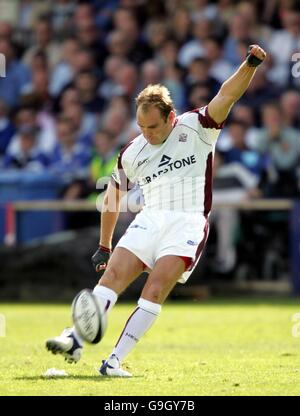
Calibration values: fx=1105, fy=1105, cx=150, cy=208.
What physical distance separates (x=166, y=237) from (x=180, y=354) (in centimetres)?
208

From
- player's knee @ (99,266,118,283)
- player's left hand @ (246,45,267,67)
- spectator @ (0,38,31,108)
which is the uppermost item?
spectator @ (0,38,31,108)

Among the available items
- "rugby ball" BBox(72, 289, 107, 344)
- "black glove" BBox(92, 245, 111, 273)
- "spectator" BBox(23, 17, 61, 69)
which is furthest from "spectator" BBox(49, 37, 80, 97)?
"rugby ball" BBox(72, 289, 107, 344)

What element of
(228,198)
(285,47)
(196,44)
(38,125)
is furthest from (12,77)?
(228,198)

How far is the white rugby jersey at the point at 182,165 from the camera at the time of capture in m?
8.59

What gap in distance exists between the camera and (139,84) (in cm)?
2002

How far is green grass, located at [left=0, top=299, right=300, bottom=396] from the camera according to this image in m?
7.57

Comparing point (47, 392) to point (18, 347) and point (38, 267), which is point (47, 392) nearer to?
point (18, 347)

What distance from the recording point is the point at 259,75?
60.4 feet

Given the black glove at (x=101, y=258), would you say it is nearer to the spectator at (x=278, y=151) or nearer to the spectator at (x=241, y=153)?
the spectator at (x=278, y=151)

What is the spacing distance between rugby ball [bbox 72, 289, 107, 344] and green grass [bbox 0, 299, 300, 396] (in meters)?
0.34

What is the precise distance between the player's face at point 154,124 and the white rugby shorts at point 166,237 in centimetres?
58

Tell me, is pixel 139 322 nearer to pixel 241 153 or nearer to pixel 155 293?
pixel 155 293

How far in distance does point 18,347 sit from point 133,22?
36.1 ft

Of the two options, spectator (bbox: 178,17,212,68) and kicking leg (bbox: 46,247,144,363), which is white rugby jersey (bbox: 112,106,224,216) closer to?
kicking leg (bbox: 46,247,144,363)
